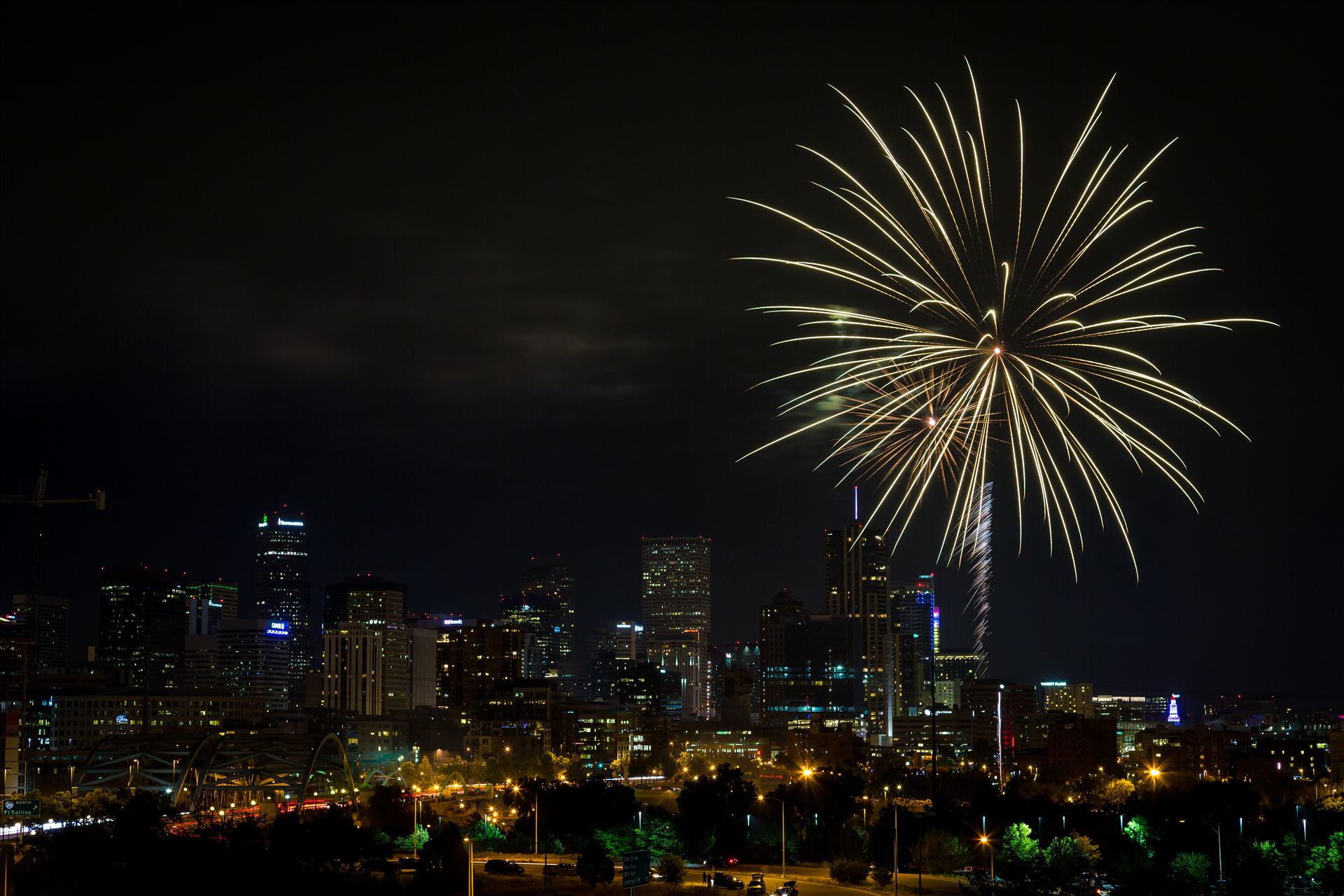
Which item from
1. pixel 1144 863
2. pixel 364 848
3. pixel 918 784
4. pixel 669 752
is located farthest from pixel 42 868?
pixel 669 752

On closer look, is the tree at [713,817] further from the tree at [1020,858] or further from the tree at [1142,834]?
the tree at [1142,834]

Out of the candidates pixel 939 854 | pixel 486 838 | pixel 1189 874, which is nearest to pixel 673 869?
pixel 939 854

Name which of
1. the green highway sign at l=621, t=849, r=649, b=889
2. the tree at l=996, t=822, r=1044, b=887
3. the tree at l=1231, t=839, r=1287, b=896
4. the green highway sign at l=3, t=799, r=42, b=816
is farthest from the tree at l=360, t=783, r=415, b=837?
the tree at l=1231, t=839, r=1287, b=896

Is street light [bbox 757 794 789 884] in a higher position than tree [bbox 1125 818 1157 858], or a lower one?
lower

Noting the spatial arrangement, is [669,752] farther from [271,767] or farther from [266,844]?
[266,844]

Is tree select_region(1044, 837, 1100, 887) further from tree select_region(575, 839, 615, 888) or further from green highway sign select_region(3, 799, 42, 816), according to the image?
green highway sign select_region(3, 799, 42, 816)

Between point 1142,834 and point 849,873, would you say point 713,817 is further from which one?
point 1142,834
